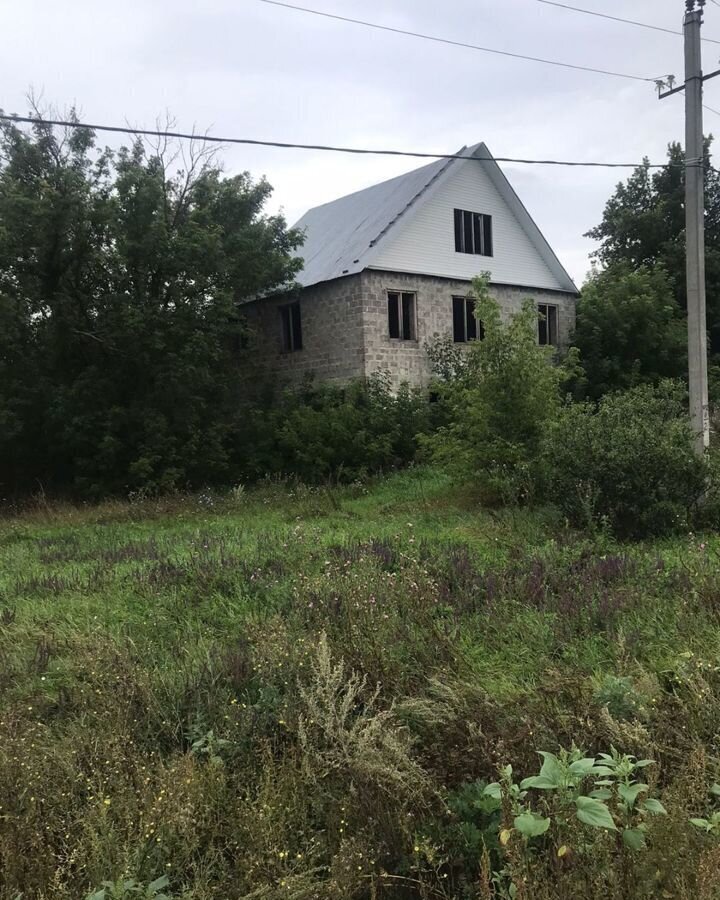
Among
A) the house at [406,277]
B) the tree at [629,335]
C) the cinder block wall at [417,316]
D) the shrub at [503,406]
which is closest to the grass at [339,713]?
the shrub at [503,406]

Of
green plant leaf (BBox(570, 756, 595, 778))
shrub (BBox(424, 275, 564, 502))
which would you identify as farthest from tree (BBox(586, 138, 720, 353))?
green plant leaf (BBox(570, 756, 595, 778))

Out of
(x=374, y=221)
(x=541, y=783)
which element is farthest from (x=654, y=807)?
(x=374, y=221)

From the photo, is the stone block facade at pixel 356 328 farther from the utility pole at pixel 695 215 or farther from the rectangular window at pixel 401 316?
the utility pole at pixel 695 215

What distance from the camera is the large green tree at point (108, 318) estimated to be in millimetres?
15328

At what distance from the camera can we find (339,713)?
3508 mm

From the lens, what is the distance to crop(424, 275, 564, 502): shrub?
11.5 meters

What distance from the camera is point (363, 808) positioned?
296cm

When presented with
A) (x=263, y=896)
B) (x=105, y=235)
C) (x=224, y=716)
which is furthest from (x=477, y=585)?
(x=105, y=235)

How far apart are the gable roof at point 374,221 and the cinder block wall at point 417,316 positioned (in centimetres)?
94

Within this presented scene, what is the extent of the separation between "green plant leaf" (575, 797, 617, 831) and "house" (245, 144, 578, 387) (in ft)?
55.0

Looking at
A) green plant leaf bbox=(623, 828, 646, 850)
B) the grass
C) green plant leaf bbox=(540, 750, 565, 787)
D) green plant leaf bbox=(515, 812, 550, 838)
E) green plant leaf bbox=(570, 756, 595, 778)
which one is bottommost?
the grass

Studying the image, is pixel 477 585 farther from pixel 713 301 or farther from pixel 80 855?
pixel 713 301

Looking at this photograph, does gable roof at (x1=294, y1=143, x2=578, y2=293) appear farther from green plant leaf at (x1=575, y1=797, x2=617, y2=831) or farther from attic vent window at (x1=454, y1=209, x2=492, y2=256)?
green plant leaf at (x1=575, y1=797, x2=617, y2=831)

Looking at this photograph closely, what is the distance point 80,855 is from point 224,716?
106 centimetres
